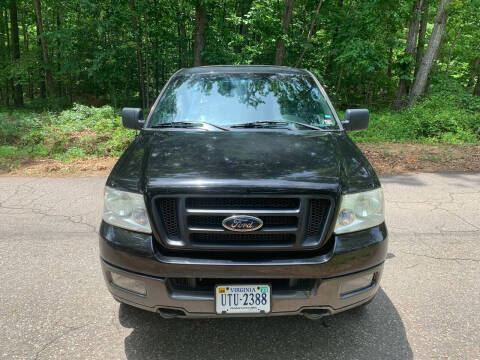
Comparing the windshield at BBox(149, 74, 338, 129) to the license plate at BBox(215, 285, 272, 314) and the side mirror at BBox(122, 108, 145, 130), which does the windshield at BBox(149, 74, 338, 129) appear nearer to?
the side mirror at BBox(122, 108, 145, 130)

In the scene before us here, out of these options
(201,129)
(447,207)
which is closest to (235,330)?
(201,129)

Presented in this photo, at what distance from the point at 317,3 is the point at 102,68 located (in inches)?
416

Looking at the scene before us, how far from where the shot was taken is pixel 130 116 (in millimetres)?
3451

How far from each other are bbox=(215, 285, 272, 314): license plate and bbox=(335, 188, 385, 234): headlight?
569 millimetres

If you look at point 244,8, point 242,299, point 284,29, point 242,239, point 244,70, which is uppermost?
point 244,8

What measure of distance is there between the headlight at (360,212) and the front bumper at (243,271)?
2.3 inches

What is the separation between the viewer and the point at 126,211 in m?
2.19

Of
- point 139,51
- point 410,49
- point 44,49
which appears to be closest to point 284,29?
point 410,49

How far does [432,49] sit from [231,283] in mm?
13384

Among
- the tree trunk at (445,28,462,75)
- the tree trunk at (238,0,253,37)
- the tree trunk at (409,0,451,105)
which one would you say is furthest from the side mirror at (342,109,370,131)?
the tree trunk at (445,28,462,75)

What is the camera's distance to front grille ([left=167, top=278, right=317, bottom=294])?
2039 mm

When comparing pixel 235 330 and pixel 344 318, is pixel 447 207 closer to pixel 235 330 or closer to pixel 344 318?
pixel 344 318

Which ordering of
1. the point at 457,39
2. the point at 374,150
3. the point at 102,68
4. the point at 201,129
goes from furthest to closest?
1. the point at 457,39
2. the point at 102,68
3. the point at 374,150
4. the point at 201,129

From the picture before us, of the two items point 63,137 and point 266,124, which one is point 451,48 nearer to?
point 63,137
